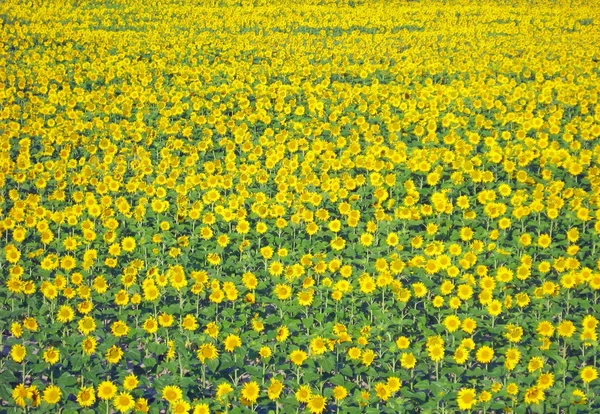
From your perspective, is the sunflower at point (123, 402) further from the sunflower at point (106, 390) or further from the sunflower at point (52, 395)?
the sunflower at point (52, 395)

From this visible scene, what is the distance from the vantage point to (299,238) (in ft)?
25.7

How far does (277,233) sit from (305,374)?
3085 millimetres

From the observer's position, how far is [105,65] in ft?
51.8

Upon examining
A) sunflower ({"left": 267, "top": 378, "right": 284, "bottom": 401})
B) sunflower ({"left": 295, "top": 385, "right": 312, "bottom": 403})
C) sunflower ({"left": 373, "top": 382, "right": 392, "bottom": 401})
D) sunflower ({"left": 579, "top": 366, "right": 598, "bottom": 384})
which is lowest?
sunflower ({"left": 295, "top": 385, "right": 312, "bottom": 403})

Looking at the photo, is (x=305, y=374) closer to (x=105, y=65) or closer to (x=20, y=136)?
(x=20, y=136)

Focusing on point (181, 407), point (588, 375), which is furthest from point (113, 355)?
point (588, 375)

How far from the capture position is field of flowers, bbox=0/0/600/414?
516 centimetres

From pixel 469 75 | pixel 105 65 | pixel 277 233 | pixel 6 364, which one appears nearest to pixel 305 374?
Answer: pixel 6 364

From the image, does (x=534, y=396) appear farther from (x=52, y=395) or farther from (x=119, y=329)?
(x=52, y=395)

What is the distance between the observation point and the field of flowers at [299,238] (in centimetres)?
516

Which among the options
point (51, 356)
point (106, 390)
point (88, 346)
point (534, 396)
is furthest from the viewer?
point (88, 346)

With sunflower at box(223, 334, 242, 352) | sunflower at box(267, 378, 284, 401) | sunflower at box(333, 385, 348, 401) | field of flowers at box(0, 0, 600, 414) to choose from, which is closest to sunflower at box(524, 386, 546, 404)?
field of flowers at box(0, 0, 600, 414)

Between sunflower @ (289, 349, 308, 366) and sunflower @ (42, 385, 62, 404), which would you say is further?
sunflower @ (289, 349, 308, 366)

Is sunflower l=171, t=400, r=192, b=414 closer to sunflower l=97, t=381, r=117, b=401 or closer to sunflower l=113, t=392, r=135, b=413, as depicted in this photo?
sunflower l=113, t=392, r=135, b=413
